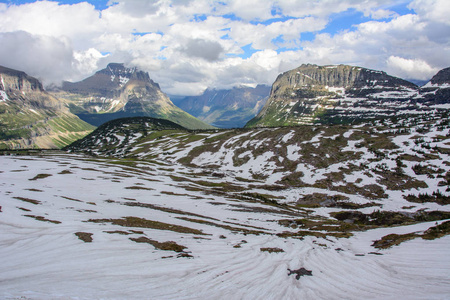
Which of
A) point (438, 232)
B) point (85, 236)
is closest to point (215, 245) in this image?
point (85, 236)

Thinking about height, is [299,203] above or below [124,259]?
below

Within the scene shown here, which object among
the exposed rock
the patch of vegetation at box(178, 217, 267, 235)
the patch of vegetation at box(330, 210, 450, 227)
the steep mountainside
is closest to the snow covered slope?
the exposed rock

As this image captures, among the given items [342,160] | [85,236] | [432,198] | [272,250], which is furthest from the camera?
[342,160]

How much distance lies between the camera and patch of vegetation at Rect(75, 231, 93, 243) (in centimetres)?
2354

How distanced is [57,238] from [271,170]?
3931 inches

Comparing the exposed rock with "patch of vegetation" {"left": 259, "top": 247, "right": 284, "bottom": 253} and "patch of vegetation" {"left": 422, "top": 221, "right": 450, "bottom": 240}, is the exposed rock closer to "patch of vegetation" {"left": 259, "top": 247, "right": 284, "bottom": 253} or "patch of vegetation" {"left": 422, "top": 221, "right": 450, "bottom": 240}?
"patch of vegetation" {"left": 259, "top": 247, "right": 284, "bottom": 253}

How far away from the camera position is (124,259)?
19.9 meters

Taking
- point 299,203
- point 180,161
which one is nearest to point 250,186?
point 299,203

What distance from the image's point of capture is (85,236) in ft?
80.5

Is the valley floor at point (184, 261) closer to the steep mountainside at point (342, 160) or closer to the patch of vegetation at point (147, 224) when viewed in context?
the patch of vegetation at point (147, 224)

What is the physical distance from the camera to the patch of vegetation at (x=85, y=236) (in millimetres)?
23536

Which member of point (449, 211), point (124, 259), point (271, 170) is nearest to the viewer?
point (124, 259)

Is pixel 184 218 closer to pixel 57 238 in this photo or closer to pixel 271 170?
pixel 57 238

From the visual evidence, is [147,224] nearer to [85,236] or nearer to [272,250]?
[85,236]
